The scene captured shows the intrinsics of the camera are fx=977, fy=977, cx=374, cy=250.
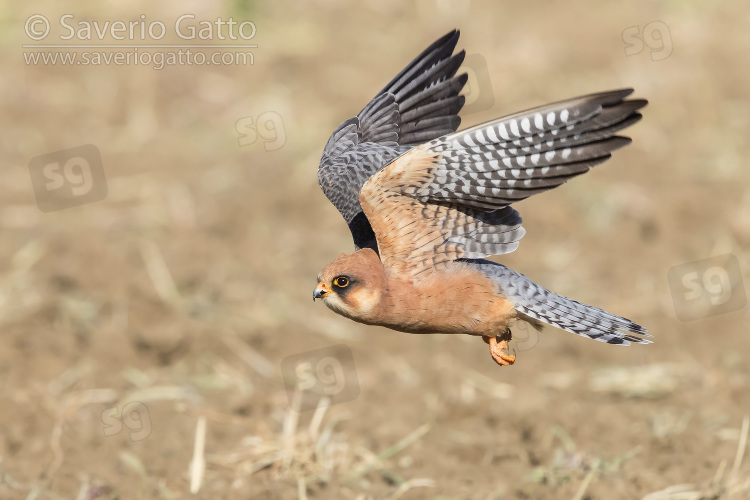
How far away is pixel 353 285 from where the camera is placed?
4621 mm

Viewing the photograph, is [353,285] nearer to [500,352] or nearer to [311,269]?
[500,352]

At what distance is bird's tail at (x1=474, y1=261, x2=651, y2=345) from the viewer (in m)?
4.66

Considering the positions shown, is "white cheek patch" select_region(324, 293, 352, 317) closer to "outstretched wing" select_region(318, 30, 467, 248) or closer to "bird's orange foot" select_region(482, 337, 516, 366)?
"outstretched wing" select_region(318, 30, 467, 248)

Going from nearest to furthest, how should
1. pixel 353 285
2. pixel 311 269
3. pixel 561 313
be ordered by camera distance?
pixel 353 285 < pixel 561 313 < pixel 311 269

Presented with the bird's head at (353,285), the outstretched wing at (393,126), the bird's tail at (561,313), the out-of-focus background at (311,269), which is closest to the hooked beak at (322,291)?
the bird's head at (353,285)

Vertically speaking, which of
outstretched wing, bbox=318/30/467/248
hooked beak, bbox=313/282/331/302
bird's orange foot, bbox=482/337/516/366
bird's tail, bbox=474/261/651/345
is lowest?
bird's orange foot, bbox=482/337/516/366

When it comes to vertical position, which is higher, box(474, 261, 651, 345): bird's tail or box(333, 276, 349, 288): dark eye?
box(333, 276, 349, 288): dark eye

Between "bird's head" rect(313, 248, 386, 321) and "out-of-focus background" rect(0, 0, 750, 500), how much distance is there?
4.71 feet

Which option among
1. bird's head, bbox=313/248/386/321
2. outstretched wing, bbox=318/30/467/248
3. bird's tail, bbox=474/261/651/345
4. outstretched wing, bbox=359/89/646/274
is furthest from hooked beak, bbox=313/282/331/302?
bird's tail, bbox=474/261/651/345

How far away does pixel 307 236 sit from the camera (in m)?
9.62

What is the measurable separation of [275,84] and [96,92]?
7.29 ft

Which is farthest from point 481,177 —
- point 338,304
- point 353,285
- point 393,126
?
point 393,126

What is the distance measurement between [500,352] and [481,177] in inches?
38.8

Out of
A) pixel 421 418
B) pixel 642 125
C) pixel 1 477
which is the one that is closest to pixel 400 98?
pixel 421 418
